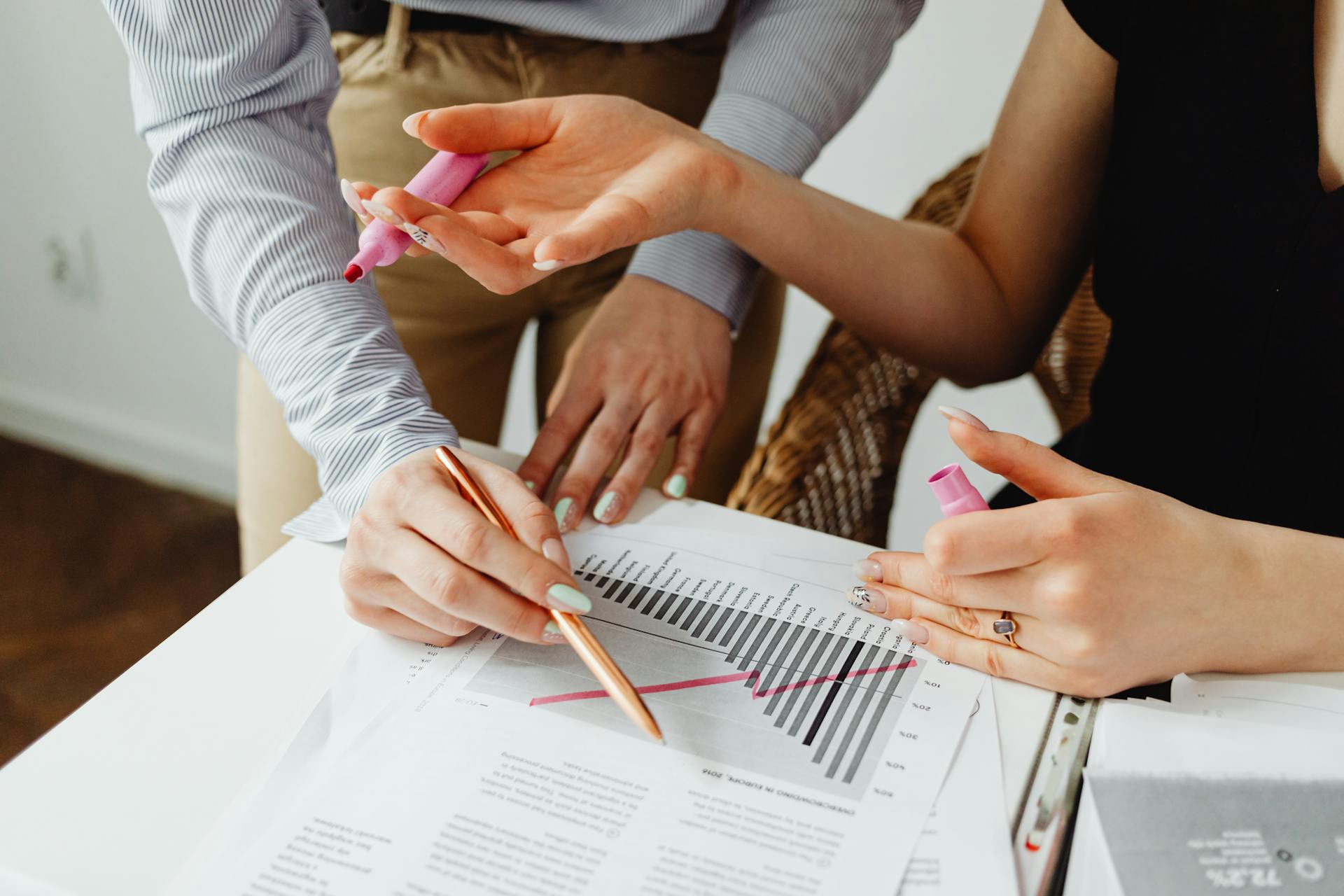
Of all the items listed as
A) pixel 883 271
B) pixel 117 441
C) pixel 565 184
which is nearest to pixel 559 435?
pixel 565 184

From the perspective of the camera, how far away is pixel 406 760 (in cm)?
46

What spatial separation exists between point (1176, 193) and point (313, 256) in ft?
1.87

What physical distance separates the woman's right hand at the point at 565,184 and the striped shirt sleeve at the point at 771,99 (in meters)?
0.11

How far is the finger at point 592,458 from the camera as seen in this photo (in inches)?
25.5

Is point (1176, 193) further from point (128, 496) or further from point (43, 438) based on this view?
point (43, 438)

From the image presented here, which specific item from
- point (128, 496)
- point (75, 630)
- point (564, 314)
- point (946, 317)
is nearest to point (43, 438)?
point (128, 496)

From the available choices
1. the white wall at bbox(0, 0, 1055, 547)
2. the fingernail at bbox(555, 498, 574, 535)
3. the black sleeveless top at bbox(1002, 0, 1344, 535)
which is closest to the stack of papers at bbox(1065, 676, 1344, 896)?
the black sleeveless top at bbox(1002, 0, 1344, 535)

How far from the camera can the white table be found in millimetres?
430

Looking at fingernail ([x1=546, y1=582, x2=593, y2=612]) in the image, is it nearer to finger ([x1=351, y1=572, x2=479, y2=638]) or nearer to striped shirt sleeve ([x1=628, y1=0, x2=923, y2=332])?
finger ([x1=351, y1=572, x2=479, y2=638])

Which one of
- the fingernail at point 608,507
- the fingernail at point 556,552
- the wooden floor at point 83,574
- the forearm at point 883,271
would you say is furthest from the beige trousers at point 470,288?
the wooden floor at point 83,574

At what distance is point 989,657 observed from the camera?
20.6 inches

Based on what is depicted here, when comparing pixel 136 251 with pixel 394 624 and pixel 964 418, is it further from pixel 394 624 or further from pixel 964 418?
pixel 964 418

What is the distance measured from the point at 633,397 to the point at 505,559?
273 millimetres

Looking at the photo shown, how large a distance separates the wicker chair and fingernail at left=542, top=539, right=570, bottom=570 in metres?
0.27
